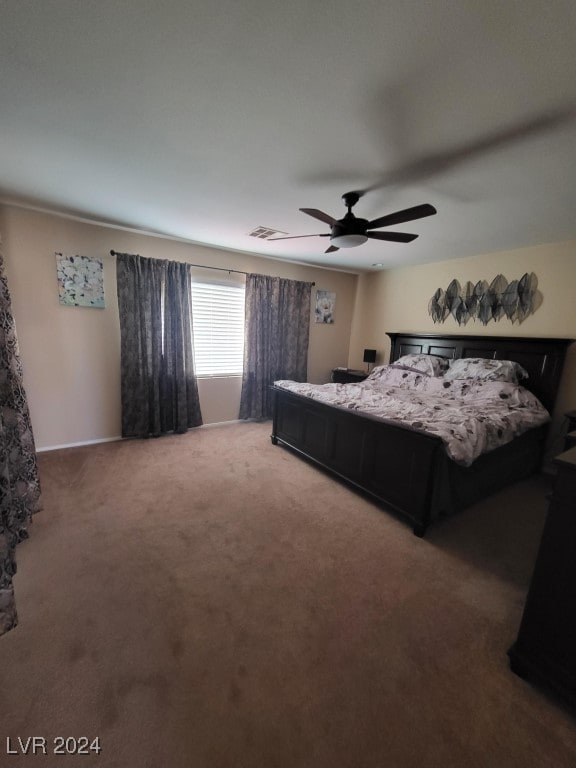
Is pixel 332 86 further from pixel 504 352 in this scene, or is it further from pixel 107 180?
pixel 504 352

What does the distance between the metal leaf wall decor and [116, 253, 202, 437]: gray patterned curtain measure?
3.34 meters

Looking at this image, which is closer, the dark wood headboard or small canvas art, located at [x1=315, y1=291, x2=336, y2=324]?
the dark wood headboard

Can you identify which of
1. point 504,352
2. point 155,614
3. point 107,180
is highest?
point 107,180

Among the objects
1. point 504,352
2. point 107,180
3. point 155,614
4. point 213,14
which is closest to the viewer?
point 213,14

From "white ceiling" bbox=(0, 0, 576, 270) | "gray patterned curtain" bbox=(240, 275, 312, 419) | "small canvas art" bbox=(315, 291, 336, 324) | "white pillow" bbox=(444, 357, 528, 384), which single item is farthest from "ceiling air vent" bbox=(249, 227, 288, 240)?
"white pillow" bbox=(444, 357, 528, 384)

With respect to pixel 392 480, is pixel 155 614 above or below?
below

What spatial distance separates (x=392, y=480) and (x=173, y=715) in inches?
69.9

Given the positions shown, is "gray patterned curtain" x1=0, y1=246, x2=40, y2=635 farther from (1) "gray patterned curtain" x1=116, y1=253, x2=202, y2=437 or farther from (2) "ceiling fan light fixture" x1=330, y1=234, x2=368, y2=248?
(2) "ceiling fan light fixture" x1=330, y1=234, x2=368, y2=248

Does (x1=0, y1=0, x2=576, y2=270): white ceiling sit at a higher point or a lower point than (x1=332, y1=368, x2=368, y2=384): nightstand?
higher

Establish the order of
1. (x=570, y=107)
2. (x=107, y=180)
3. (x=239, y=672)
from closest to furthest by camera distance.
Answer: (x=239, y=672) < (x=570, y=107) < (x=107, y=180)

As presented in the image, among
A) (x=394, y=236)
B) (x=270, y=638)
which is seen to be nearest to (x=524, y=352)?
(x=394, y=236)

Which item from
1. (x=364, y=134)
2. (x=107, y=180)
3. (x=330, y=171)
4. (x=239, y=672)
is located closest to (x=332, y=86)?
(x=364, y=134)

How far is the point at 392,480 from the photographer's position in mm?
2271

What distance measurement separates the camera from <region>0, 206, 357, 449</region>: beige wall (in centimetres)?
287
